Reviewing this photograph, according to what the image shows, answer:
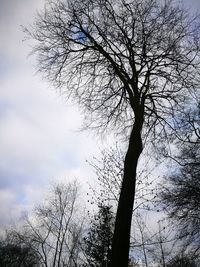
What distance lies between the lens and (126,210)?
5.43 m

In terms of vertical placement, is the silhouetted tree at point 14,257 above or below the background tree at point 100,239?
above

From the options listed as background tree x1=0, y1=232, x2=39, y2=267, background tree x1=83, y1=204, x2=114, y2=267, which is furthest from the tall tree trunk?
background tree x1=0, y1=232, x2=39, y2=267

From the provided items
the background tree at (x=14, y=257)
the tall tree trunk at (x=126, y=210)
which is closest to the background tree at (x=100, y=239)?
the tall tree trunk at (x=126, y=210)

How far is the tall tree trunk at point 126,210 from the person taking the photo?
15.8ft

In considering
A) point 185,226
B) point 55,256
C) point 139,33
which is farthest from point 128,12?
point 55,256

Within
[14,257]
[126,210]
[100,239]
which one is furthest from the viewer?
[14,257]

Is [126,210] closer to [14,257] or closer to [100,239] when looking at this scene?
[100,239]

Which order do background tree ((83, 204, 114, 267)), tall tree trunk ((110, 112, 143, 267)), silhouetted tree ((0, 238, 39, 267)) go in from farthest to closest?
silhouetted tree ((0, 238, 39, 267))
background tree ((83, 204, 114, 267))
tall tree trunk ((110, 112, 143, 267))

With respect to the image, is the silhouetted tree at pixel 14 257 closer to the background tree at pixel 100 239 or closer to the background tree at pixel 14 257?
the background tree at pixel 14 257

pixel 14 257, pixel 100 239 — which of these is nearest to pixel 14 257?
pixel 14 257

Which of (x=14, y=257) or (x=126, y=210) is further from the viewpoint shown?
(x=14, y=257)

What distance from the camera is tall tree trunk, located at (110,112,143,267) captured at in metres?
4.82

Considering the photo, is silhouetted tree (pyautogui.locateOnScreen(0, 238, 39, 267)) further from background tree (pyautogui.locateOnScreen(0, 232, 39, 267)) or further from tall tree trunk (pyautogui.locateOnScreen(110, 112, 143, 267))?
tall tree trunk (pyautogui.locateOnScreen(110, 112, 143, 267))

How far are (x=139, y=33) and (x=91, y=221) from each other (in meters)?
9.22
